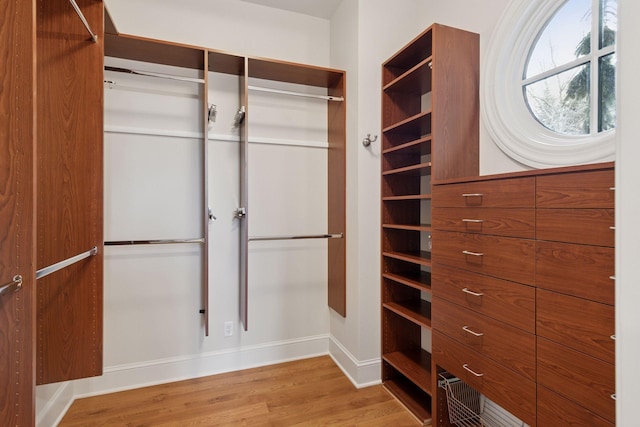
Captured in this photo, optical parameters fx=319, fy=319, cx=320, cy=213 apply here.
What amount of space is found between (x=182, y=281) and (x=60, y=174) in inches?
40.3

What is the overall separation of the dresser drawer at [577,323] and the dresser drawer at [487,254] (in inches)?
4.1

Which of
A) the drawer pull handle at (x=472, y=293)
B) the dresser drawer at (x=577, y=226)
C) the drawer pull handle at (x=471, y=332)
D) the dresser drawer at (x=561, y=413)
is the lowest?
the dresser drawer at (x=561, y=413)

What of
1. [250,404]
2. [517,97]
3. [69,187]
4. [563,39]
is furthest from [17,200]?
[563,39]

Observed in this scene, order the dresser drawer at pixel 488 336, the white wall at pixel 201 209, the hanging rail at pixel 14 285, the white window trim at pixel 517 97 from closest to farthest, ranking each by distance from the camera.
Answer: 1. the hanging rail at pixel 14 285
2. the dresser drawer at pixel 488 336
3. the white window trim at pixel 517 97
4. the white wall at pixel 201 209

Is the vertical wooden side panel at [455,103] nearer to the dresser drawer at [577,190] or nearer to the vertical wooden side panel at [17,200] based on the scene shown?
the dresser drawer at [577,190]

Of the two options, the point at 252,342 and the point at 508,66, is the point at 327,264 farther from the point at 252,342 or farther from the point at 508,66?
the point at 508,66

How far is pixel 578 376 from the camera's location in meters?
1.04

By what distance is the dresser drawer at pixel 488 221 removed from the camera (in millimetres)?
1209

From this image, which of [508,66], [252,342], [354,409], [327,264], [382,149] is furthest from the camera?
[327,264]

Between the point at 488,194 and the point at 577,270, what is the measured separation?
0.44m

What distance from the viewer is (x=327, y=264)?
2629mm

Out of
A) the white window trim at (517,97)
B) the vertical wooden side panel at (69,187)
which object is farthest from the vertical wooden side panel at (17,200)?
the white window trim at (517,97)

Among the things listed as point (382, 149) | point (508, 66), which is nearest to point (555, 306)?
point (508, 66)

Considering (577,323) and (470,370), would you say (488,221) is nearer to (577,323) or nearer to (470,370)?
(577,323)
